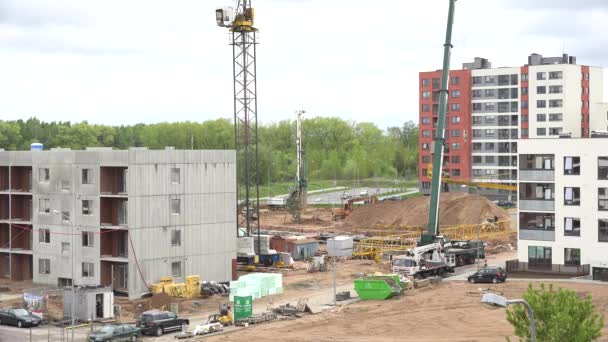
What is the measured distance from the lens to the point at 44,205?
67062 millimetres

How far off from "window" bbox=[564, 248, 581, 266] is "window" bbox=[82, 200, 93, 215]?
110ft

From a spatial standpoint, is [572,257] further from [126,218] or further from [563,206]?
[126,218]

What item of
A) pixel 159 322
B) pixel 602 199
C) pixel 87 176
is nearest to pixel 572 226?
pixel 602 199

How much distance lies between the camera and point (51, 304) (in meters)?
58.6

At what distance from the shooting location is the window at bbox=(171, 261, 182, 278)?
2498 inches

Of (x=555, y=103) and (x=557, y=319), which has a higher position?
(x=555, y=103)

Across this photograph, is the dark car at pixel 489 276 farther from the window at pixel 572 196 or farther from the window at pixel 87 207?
the window at pixel 87 207

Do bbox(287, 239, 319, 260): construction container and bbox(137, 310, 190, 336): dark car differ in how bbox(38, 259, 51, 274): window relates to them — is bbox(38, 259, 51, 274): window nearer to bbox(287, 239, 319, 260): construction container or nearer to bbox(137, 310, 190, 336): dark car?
bbox(137, 310, 190, 336): dark car

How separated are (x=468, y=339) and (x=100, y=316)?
72.0 feet

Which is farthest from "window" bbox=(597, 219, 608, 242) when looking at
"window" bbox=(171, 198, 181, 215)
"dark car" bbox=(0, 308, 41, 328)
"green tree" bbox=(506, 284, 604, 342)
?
"dark car" bbox=(0, 308, 41, 328)

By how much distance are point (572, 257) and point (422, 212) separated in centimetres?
4628


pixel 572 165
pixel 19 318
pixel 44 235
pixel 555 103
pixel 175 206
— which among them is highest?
pixel 555 103

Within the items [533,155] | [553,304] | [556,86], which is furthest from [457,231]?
[553,304]

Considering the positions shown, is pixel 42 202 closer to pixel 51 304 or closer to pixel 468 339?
pixel 51 304
